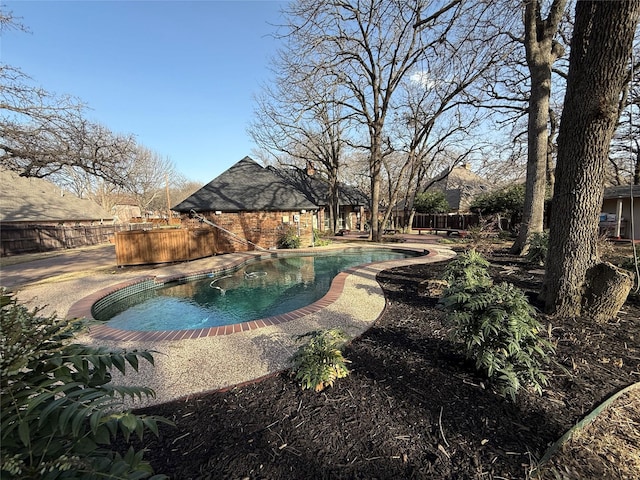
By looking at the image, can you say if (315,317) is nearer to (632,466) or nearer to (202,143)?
(632,466)

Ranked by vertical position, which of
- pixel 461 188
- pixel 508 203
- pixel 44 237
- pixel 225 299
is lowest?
pixel 225 299

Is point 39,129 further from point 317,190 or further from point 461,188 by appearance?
point 461,188

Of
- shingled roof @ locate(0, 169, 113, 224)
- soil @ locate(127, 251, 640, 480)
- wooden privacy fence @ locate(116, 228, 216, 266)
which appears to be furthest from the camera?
shingled roof @ locate(0, 169, 113, 224)

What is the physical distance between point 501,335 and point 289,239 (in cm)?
1152

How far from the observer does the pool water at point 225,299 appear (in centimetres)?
542

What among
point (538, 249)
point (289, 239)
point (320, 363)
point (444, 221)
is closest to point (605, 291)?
point (320, 363)

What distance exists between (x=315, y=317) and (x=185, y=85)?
987 cm

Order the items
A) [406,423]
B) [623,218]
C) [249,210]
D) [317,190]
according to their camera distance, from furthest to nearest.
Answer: [317,190], [623,218], [249,210], [406,423]

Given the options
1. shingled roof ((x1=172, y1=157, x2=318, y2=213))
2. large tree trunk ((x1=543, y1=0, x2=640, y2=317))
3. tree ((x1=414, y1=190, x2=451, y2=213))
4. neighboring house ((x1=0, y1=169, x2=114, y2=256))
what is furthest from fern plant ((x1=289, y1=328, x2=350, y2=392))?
tree ((x1=414, y1=190, x2=451, y2=213))

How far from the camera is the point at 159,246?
9758 mm

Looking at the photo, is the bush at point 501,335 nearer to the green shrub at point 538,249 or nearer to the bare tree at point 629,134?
the green shrub at point 538,249

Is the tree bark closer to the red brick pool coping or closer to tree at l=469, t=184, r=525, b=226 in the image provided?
the red brick pool coping

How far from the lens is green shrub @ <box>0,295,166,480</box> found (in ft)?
2.79

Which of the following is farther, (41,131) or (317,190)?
(317,190)
